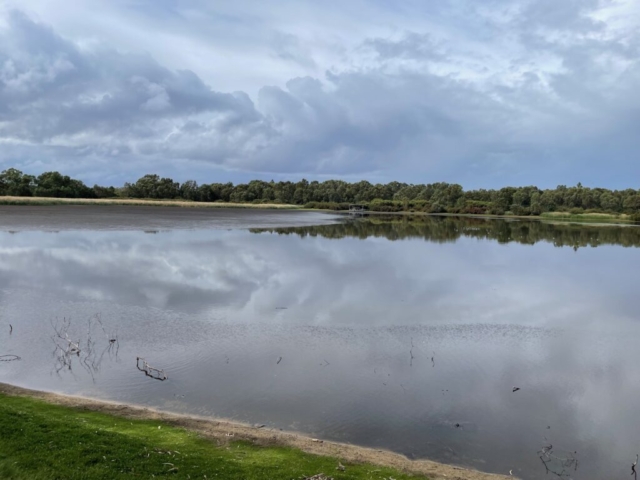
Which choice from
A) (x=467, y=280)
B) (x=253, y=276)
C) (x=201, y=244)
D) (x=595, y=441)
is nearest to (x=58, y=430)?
(x=595, y=441)

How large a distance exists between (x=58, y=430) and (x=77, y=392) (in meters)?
3.19

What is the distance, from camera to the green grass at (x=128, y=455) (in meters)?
6.45

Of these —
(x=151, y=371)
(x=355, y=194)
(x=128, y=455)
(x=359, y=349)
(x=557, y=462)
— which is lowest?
(x=557, y=462)

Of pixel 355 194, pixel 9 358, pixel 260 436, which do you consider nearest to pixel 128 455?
pixel 260 436

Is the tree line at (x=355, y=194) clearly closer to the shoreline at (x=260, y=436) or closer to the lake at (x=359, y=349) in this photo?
the lake at (x=359, y=349)

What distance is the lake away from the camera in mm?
9461

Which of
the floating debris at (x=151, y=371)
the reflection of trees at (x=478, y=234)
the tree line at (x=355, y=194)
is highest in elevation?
the tree line at (x=355, y=194)

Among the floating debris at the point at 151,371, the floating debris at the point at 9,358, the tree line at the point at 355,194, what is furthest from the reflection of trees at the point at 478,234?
the tree line at the point at 355,194

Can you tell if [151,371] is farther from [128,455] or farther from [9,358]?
[128,455]

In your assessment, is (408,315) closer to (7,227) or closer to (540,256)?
(540,256)

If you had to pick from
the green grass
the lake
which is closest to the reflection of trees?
the lake

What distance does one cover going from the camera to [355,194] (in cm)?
18688

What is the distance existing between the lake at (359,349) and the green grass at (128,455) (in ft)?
4.88

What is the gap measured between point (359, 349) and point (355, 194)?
572 feet
